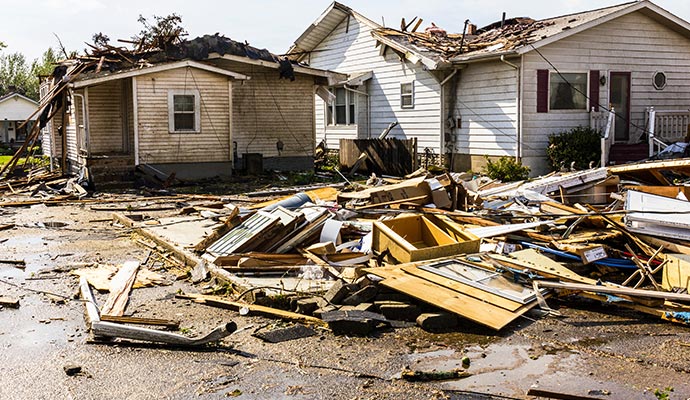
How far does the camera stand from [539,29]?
2295cm

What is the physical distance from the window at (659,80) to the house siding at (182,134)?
13.6 meters

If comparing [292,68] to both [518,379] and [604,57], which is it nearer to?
[604,57]

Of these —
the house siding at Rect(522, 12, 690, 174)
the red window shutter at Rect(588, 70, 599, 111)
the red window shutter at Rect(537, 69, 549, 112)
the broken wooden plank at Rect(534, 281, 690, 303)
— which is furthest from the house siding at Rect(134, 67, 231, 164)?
the broken wooden plank at Rect(534, 281, 690, 303)

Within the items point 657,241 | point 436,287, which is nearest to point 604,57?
point 657,241

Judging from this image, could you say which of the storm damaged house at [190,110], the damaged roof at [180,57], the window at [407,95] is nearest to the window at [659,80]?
the window at [407,95]

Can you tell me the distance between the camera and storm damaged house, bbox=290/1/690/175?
847 inches

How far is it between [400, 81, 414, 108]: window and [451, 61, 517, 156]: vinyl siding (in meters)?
2.15

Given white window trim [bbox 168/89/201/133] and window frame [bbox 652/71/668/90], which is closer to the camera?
window frame [bbox 652/71/668/90]

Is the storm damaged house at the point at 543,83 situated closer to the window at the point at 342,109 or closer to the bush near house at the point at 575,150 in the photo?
the bush near house at the point at 575,150

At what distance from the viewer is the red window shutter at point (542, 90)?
70.3ft

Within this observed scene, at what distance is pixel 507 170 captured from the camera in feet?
68.2

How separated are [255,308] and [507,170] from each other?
46.0ft

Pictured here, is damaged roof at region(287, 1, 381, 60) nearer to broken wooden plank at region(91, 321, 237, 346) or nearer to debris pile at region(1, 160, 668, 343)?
debris pile at region(1, 160, 668, 343)

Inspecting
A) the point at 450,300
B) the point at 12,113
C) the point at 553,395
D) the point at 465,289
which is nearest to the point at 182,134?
the point at 465,289
